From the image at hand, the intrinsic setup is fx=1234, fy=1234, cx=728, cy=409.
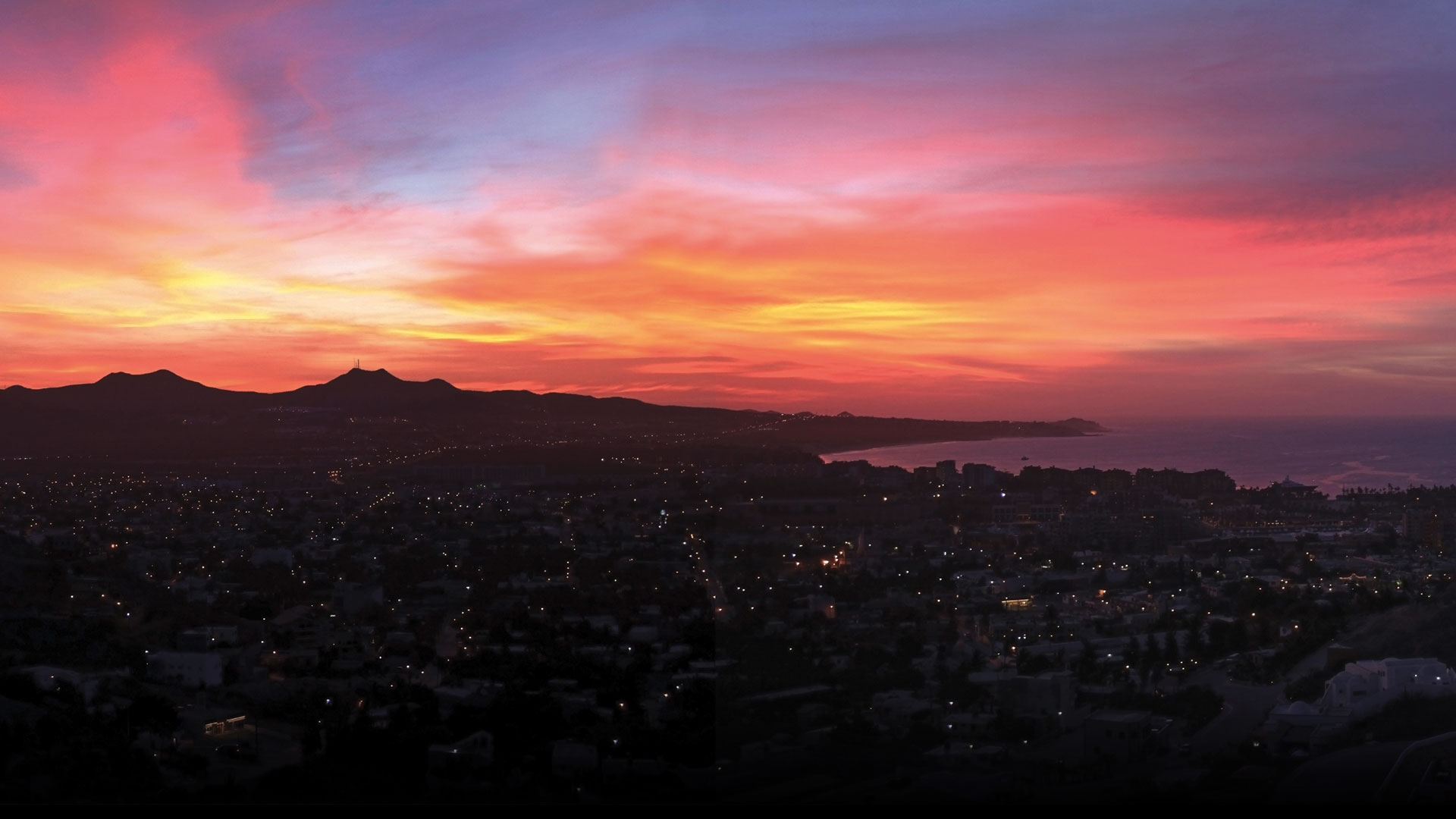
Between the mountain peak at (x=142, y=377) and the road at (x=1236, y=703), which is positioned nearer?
the road at (x=1236, y=703)

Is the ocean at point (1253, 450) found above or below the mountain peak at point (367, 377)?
below

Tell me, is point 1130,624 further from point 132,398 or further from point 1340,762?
point 132,398

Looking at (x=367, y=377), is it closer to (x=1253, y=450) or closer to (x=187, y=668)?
(x=187, y=668)

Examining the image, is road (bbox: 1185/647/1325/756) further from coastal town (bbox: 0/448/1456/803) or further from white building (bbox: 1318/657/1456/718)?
white building (bbox: 1318/657/1456/718)

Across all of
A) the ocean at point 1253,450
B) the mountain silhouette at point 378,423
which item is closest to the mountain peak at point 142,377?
the mountain silhouette at point 378,423

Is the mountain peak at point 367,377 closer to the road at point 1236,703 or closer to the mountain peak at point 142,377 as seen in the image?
the mountain peak at point 142,377

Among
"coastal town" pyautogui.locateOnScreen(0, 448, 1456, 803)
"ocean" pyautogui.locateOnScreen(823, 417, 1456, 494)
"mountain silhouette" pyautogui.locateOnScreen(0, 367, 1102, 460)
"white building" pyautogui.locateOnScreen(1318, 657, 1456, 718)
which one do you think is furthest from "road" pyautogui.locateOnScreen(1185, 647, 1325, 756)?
"ocean" pyautogui.locateOnScreen(823, 417, 1456, 494)

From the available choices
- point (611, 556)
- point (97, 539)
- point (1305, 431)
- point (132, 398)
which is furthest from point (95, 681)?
point (132, 398)
